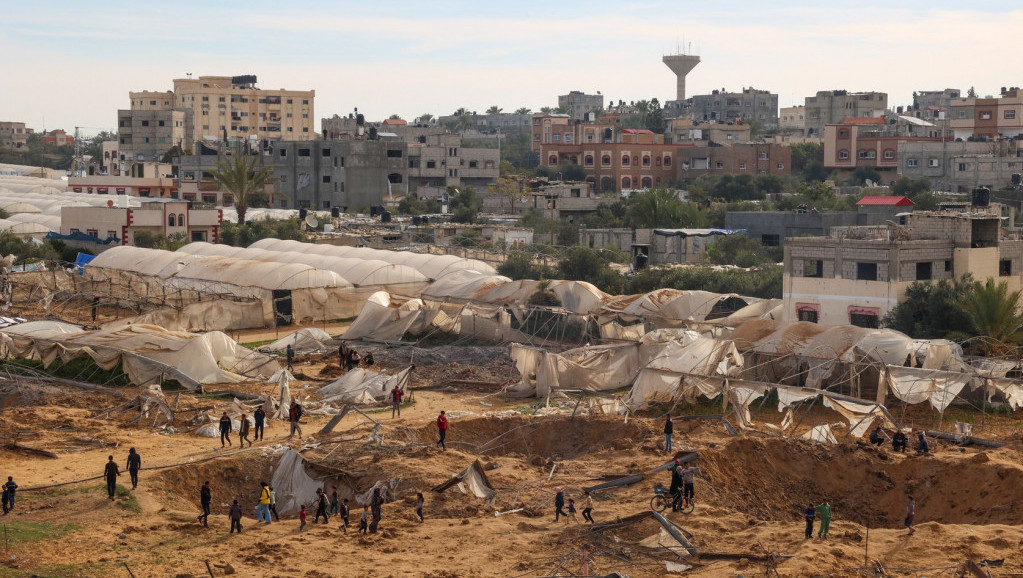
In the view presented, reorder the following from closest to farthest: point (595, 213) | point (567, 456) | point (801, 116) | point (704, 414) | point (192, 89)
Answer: point (567, 456)
point (704, 414)
point (595, 213)
point (192, 89)
point (801, 116)

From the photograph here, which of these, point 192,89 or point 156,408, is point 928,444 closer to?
point 156,408

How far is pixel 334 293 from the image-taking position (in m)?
47.1

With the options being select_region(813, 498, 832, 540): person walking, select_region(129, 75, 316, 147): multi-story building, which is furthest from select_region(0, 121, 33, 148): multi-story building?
select_region(813, 498, 832, 540): person walking

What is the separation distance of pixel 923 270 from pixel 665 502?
18.2 metres

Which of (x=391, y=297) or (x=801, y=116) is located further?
(x=801, y=116)

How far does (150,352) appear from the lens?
3397 centimetres

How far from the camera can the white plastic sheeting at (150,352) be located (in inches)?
1324

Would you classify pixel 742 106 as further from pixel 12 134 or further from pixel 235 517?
pixel 235 517

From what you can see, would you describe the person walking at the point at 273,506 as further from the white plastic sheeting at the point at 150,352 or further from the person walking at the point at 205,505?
the white plastic sheeting at the point at 150,352

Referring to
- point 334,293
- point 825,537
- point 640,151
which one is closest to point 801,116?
point 640,151

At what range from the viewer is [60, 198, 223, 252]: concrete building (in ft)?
206

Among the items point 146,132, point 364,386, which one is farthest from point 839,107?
point 364,386

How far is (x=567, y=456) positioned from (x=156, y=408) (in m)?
9.91

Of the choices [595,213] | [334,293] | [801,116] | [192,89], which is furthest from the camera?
[801,116]
